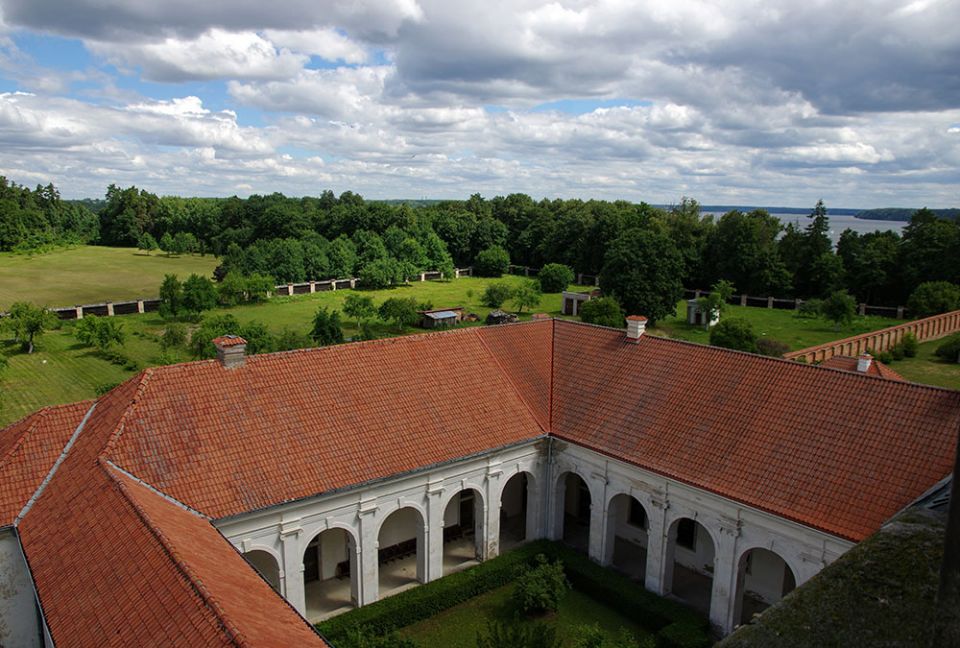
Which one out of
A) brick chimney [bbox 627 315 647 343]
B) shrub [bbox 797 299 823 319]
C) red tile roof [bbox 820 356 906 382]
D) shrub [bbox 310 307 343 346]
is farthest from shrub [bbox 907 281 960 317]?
brick chimney [bbox 627 315 647 343]

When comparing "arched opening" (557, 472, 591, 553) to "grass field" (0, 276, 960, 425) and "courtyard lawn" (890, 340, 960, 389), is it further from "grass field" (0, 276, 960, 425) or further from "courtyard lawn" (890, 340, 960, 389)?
"courtyard lawn" (890, 340, 960, 389)

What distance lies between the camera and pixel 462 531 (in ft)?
83.5

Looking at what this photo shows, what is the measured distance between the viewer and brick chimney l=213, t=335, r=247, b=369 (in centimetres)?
2064

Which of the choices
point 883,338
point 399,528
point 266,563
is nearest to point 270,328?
point 399,528

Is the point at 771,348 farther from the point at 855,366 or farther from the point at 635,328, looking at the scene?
the point at 635,328

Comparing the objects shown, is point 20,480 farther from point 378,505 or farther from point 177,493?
point 378,505

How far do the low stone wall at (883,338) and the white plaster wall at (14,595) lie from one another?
46163 millimetres

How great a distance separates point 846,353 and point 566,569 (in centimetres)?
4364

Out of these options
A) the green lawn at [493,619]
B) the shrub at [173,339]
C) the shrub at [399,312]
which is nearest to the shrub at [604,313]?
the shrub at [399,312]

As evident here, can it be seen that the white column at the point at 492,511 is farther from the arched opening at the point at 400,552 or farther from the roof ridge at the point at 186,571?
the roof ridge at the point at 186,571

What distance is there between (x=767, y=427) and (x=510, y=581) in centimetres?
962

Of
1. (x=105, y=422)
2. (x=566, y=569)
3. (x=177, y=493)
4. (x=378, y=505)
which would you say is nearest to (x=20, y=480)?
(x=105, y=422)

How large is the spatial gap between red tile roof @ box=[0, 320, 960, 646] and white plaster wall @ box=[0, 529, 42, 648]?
2.41 ft

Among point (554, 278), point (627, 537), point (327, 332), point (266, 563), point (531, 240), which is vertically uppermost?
point (531, 240)
